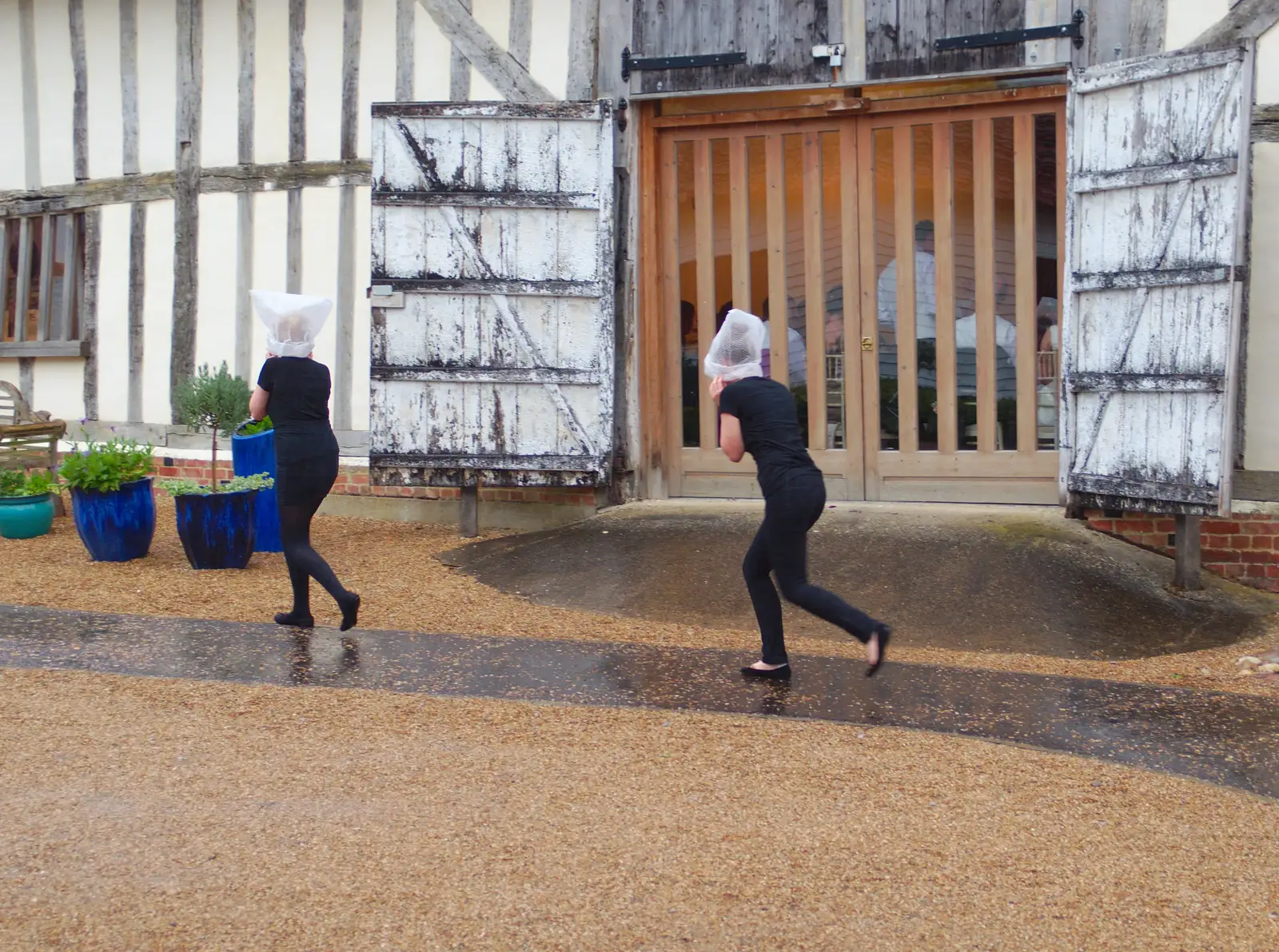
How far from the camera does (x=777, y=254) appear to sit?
7883mm

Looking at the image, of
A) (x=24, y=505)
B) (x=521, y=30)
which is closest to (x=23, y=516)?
(x=24, y=505)

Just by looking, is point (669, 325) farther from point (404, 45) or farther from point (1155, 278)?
point (1155, 278)

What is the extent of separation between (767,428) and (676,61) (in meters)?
3.79

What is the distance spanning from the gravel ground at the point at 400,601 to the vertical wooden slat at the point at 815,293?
229 centimetres

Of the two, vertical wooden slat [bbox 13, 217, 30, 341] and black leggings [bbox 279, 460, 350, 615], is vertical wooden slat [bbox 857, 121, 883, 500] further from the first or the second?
vertical wooden slat [bbox 13, 217, 30, 341]

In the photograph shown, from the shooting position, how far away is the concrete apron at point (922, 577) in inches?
229

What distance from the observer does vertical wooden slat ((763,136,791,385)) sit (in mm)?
7828

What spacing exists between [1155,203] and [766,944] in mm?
4905

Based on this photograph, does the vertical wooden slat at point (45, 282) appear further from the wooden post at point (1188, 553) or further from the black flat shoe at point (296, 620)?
the wooden post at point (1188, 553)

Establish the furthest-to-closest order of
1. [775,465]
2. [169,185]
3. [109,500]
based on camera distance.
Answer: [169,185], [109,500], [775,465]

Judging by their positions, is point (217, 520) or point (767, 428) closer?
point (767, 428)

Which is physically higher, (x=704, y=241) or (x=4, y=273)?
(x=4, y=273)

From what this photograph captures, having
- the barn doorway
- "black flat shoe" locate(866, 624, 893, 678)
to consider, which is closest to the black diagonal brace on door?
the barn doorway

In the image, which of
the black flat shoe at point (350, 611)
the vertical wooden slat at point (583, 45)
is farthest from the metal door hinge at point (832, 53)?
the black flat shoe at point (350, 611)
